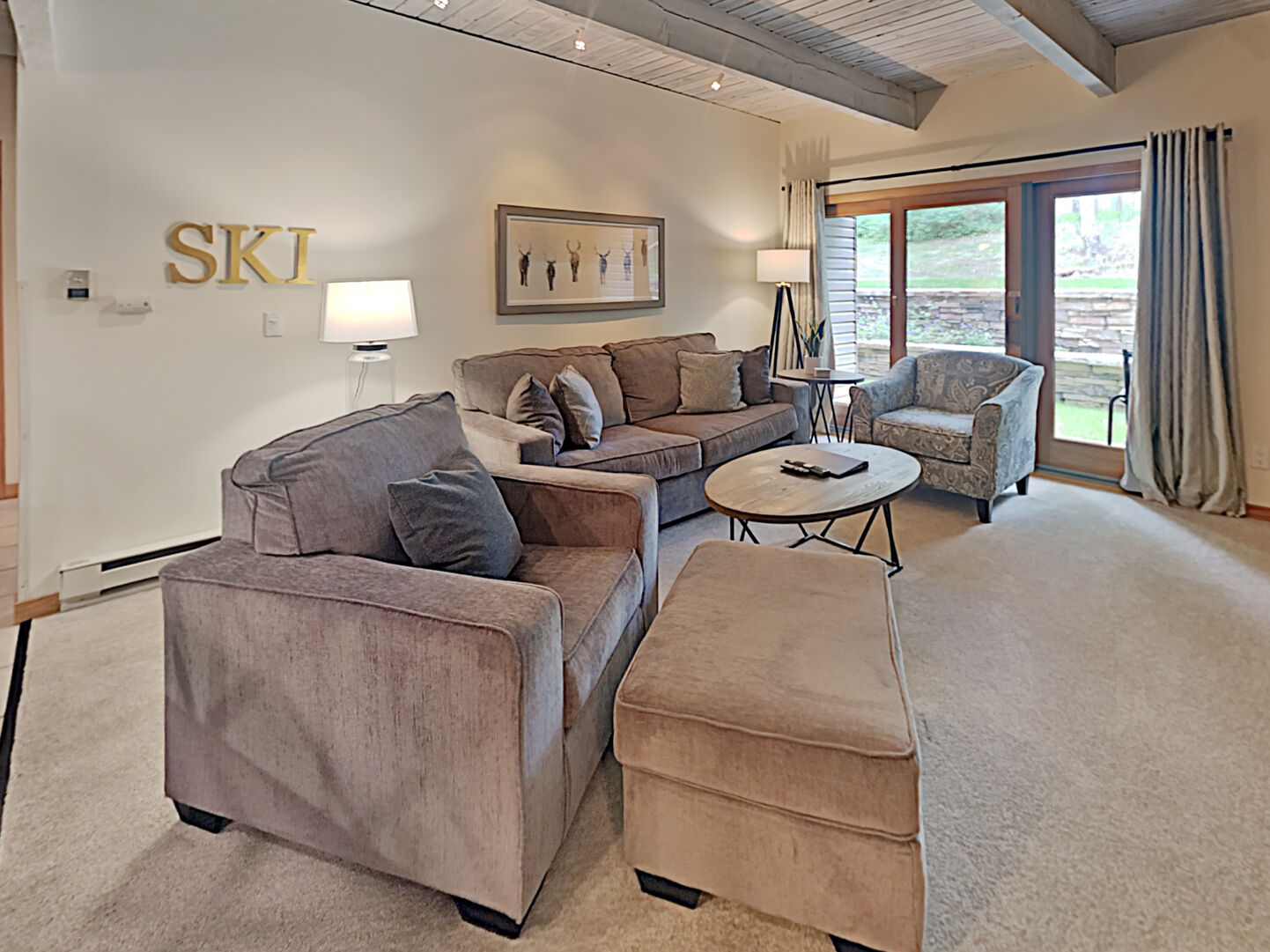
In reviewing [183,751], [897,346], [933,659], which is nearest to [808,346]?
[897,346]

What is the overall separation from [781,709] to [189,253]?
3050mm

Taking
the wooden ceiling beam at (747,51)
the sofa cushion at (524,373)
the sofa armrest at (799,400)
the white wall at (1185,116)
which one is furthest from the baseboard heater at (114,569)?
the white wall at (1185,116)

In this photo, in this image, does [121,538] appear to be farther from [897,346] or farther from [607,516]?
[897,346]

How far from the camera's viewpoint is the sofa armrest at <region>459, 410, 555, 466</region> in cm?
327

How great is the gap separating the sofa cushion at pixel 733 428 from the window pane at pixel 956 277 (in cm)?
159

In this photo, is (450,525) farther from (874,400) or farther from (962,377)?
(962,377)

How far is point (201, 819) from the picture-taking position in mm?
1776

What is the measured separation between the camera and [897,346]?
5.82 m

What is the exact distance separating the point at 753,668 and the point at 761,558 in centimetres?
62

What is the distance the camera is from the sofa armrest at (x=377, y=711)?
139 centimetres

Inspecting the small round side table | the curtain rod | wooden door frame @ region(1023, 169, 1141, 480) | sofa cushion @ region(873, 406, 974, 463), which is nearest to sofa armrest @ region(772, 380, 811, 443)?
the small round side table

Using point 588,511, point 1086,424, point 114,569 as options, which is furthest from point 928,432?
point 114,569

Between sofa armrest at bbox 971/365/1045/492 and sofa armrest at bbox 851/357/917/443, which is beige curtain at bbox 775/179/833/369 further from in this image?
sofa armrest at bbox 971/365/1045/492

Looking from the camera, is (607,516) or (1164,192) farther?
(1164,192)
